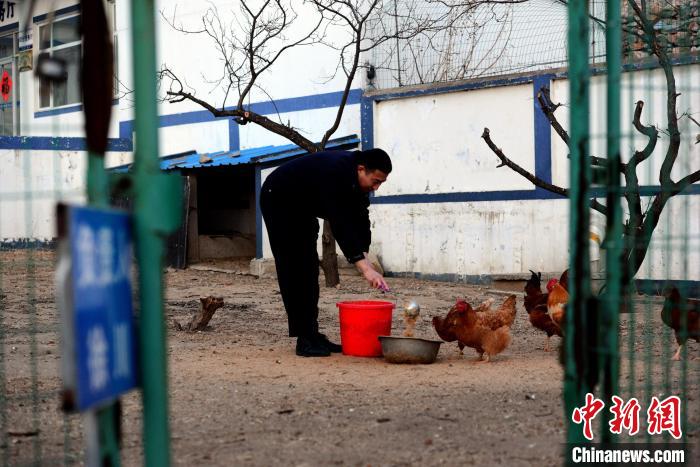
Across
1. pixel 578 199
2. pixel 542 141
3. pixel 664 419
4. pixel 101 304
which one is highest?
pixel 542 141

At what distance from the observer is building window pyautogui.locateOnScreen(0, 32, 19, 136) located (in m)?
18.7

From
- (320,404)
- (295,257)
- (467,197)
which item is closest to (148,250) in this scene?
(320,404)

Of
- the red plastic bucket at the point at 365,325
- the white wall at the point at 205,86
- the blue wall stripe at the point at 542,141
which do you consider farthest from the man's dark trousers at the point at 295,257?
the white wall at the point at 205,86

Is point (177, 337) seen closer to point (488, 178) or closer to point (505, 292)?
point (505, 292)

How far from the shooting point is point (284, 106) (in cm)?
1444

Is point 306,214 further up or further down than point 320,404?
further up

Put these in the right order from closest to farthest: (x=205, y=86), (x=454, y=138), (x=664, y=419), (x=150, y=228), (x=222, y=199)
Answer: (x=150, y=228)
(x=664, y=419)
(x=454, y=138)
(x=205, y=86)
(x=222, y=199)

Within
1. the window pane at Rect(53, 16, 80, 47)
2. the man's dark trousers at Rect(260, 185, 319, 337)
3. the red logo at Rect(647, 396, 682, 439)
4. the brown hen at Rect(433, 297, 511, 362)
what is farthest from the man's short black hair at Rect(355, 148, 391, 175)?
the window pane at Rect(53, 16, 80, 47)

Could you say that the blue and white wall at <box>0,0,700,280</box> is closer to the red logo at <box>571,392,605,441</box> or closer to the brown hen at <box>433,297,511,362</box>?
the brown hen at <box>433,297,511,362</box>

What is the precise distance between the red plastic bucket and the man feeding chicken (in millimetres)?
223

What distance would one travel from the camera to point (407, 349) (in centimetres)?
578

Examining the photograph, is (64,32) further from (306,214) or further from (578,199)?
(578,199)

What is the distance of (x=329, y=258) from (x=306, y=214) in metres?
5.07

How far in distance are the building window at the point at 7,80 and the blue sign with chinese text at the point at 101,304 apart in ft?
58.6
